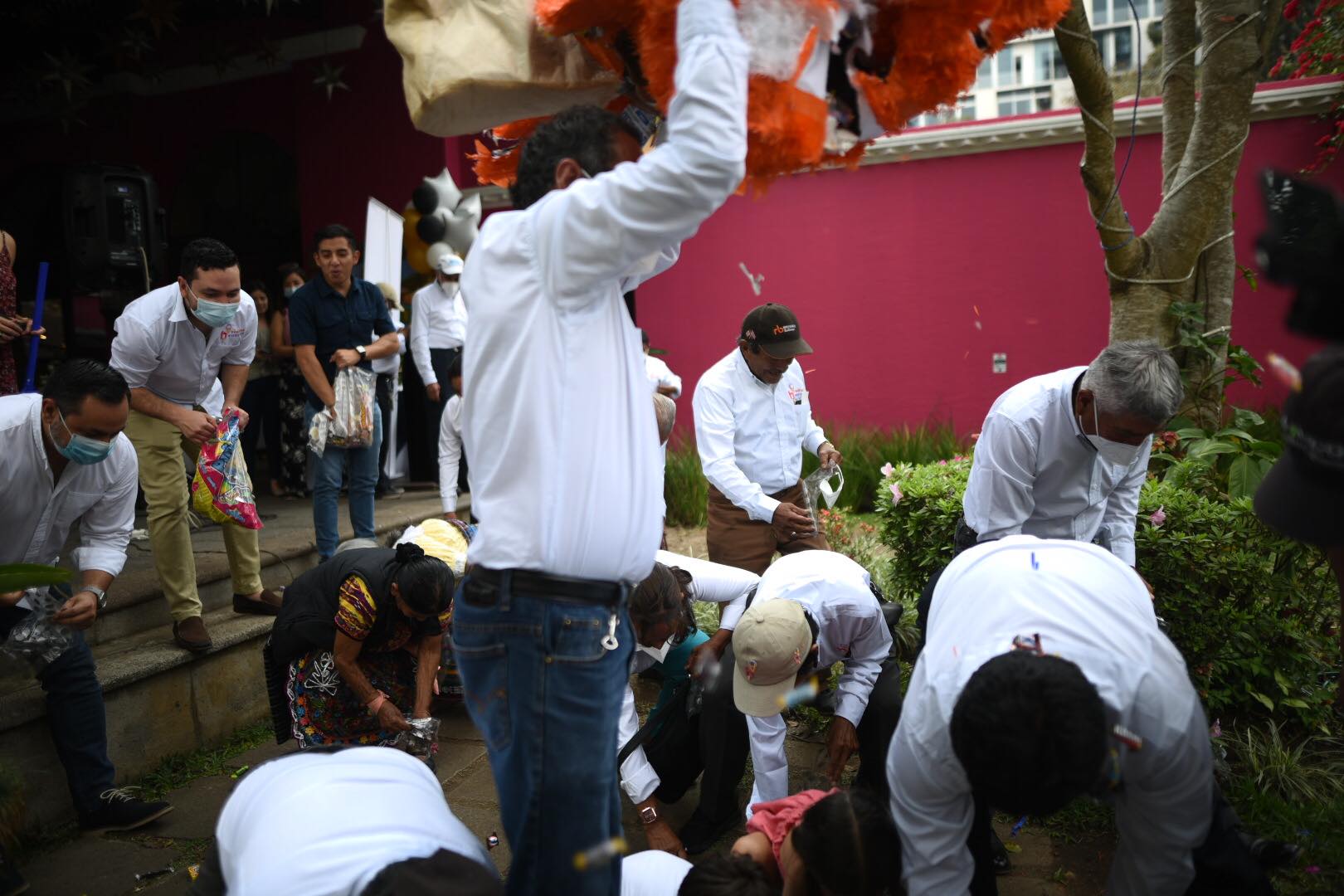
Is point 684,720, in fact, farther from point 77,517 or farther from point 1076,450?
point 77,517

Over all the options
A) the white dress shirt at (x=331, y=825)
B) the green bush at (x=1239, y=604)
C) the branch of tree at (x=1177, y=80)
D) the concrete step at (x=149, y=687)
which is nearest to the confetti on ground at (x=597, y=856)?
the white dress shirt at (x=331, y=825)

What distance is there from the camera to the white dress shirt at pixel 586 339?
1.65m

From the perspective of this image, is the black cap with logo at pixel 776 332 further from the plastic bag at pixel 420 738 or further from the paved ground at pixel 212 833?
the plastic bag at pixel 420 738

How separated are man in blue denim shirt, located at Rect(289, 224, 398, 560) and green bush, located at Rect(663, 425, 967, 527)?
2.76m

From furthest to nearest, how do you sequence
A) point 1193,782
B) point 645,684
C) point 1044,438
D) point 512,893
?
point 645,684
point 1044,438
point 1193,782
point 512,893

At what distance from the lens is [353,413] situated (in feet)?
18.2

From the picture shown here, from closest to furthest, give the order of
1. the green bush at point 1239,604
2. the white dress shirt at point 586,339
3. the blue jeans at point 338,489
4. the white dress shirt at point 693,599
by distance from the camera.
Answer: the white dress shirt at point 586,339 → the white dress shirt at point 693,599 → the green bush at point 1239,604 → the blue jeans at point 338,489

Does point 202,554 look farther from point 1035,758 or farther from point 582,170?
point 1035,758

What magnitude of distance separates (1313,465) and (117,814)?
3.72m

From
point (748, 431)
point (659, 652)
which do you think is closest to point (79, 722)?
point (659, 652)

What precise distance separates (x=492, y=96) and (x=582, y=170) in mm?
432

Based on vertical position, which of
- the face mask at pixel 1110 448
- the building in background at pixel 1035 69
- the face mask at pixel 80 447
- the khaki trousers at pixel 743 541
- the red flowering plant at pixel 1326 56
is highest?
the building in background at pixel 1035 69

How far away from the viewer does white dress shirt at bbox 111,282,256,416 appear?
437 centimetres

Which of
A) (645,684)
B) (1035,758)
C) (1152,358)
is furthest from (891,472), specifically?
(1035,758)
